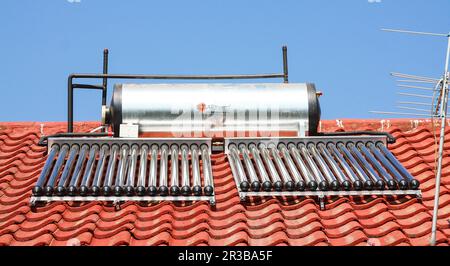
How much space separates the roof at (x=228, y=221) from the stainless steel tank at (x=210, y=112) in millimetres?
707

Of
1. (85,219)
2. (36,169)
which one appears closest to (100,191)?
(85,219)

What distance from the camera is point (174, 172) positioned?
10523 mm

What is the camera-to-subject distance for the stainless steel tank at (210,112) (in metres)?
11.4

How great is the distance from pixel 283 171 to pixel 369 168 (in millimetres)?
920

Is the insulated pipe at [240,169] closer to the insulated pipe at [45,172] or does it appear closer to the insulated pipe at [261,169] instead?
the insulated pipe at [261,169]

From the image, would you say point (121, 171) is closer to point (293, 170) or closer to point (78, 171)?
point (78, 171)

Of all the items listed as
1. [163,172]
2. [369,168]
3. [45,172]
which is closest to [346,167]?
[369,168]

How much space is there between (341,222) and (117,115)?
3.02 meters

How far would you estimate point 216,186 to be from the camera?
432 inches

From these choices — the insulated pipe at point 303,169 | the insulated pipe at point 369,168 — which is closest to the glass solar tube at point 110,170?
the insulated pipe at point 303,169

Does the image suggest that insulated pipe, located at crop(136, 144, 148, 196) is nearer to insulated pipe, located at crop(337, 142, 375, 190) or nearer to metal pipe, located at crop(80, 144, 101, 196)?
metal pipe, located at crop(80, 144, 101, 196)

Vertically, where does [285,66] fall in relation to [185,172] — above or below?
above

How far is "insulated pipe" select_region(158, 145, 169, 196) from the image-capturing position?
10.1 m
